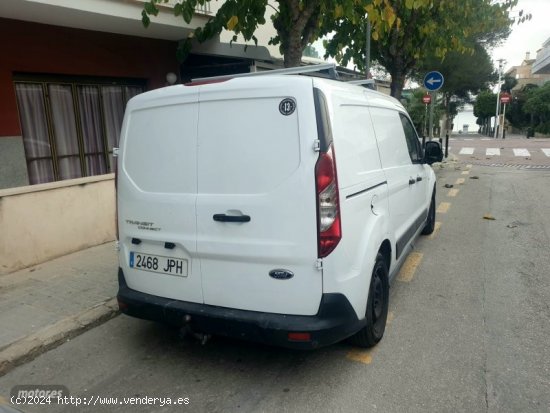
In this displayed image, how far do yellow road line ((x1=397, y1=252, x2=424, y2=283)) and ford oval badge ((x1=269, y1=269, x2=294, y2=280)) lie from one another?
8.62 ft

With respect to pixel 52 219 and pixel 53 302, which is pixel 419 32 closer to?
pixel 52 219

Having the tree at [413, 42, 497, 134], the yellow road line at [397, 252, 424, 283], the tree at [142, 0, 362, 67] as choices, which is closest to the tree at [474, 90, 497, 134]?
the tree at [413, 42, 497, 134]

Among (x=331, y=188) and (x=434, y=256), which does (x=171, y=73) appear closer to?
(x=434, y=256)

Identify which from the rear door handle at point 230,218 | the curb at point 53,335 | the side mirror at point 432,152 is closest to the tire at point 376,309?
the rear door handle at point 230,218

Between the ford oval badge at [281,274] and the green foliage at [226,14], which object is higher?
the green foliage at [226,14]

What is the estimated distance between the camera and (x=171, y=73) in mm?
8586

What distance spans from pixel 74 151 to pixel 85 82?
1.18m

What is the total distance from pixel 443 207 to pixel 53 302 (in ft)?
24.4

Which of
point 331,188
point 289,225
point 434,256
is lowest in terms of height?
point 434,256

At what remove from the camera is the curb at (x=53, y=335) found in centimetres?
343

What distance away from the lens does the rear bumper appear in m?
2.73

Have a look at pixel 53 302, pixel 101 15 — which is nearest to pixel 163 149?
pixel 53 302

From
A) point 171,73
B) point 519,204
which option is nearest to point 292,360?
point 171,73

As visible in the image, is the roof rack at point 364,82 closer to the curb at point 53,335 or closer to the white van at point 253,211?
the white van at point 253,211
